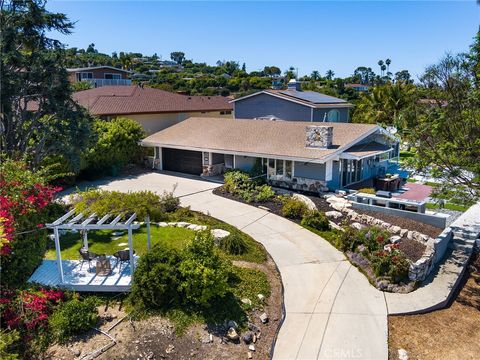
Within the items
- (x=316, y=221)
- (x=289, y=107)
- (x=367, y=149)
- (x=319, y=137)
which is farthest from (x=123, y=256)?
(x=289, y=107)

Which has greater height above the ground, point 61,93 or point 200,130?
point 61,93

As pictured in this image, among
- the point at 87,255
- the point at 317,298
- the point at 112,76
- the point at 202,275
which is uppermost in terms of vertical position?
the point at 112,76

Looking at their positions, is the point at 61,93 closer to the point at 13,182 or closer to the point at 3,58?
the point at 3,58

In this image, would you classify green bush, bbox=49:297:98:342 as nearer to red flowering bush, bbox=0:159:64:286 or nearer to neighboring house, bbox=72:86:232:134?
red flowering bush, bbox=0:159:64:286

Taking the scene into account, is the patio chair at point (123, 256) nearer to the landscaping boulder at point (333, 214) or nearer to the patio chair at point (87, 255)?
the patio chair at point (87, 255)

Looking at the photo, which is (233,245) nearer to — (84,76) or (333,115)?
(333,115)

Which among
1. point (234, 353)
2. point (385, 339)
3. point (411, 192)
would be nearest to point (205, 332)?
point (234, 353)
